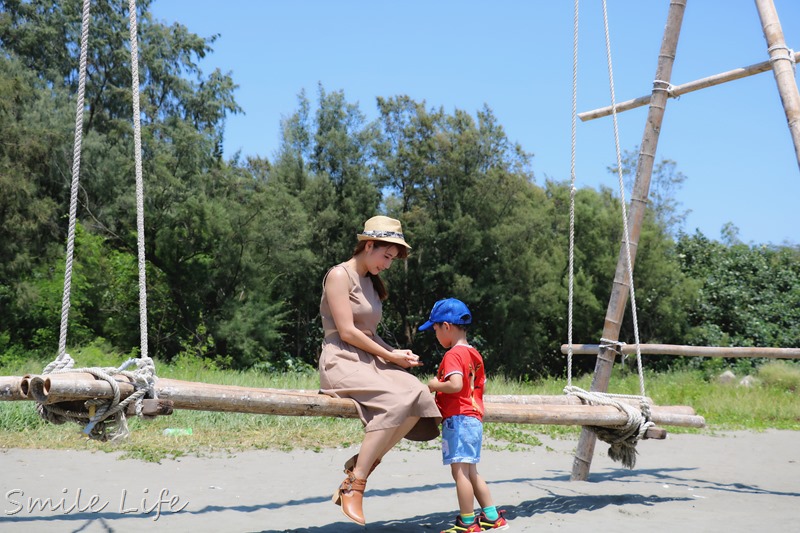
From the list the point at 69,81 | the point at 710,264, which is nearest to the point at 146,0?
the point at 69,81

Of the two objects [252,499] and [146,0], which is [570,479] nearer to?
[252,499]

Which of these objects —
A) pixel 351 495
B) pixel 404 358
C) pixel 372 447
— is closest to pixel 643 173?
pixel 404 358

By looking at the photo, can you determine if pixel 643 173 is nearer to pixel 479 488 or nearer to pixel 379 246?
pixel 379 246

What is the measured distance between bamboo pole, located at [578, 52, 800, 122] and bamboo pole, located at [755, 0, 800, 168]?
0.08m

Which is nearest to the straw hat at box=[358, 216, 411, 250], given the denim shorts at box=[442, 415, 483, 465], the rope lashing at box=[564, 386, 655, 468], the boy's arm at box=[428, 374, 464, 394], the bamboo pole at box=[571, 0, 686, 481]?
the boy's arm at box=[428, 374, 464, 394]

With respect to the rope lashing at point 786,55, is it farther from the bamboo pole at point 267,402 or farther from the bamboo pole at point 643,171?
the bamboo pole at point 267,402

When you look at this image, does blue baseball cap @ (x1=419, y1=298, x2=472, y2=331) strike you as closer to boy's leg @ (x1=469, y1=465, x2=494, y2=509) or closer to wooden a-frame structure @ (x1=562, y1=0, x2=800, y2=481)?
boy's leg @ (x1=469, y1=465, x2=494, y2=509)

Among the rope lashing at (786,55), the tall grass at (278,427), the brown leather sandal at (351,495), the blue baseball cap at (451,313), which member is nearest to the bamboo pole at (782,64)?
the rope lashing at (786,55)

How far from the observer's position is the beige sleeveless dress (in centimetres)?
418

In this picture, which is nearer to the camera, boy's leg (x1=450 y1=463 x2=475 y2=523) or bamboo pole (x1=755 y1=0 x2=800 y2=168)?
boy's leg (x1=450 y1=463 x2=475 y2=523)

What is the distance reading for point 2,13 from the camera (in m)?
24.1

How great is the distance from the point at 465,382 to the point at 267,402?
110cm

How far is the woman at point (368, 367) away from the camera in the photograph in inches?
163

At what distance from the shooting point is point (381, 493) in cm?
638
